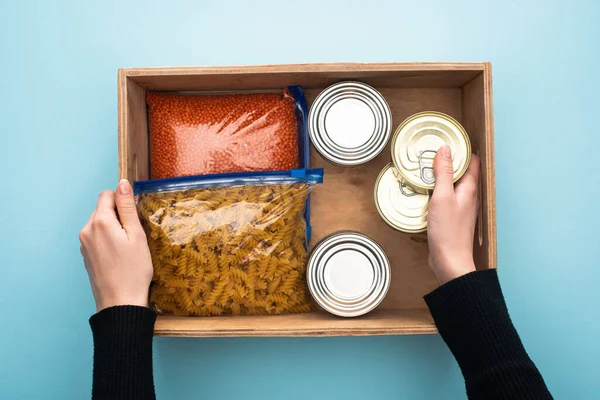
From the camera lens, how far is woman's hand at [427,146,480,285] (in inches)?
45.0

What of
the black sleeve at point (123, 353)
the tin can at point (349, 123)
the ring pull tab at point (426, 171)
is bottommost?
the black sleeve at point (123, 353)

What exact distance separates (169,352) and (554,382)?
3.70 feet

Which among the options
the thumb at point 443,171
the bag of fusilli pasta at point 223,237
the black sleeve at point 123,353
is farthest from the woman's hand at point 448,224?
the black sleeve at point 123,353

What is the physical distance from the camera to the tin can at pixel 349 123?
123 cm

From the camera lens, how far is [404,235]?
52.7 inches

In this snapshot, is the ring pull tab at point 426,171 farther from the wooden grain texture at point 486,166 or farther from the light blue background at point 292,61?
Answer: the light blue background at point 292,61

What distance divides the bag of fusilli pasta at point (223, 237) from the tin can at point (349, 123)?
3.2 inches

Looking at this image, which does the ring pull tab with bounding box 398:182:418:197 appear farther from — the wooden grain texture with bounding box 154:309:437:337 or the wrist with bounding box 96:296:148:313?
the wrist with bounding box 96:296:148:313

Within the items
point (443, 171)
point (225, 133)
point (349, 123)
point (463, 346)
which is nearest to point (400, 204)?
point (443, 171)

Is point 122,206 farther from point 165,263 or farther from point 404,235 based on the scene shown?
point 404,235

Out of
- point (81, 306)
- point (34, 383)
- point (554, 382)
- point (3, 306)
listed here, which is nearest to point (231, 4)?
point (81, 306)

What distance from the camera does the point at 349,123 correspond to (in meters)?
1.24

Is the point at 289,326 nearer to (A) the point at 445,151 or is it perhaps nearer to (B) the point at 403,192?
(B) the point at 403,192

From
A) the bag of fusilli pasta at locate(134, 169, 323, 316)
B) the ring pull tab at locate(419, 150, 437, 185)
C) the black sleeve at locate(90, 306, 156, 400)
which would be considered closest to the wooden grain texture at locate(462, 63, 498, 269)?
the ring pull tab at locate(419, 150, 437, 185)
